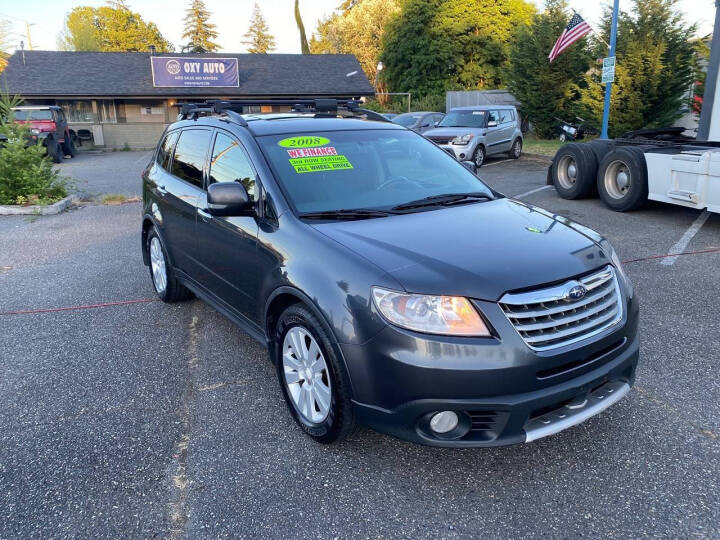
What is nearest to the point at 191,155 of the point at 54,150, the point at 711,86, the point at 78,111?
the point at 711,86

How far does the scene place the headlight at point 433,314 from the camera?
8.33 ft

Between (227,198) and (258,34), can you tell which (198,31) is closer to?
(258,34)

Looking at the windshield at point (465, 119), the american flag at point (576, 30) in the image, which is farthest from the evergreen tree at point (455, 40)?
the american flag at point (576, 30)

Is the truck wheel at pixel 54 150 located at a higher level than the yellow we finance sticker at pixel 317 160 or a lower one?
lower

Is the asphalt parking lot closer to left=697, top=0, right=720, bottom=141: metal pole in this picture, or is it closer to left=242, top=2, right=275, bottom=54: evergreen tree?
left=697, top=0, right=720, bottom=141: metal pole

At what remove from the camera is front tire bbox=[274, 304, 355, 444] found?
283 centimetres

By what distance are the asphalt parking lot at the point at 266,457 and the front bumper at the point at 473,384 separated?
14.0 inches

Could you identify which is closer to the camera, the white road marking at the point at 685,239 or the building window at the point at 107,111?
the white road marking at the point at 685,239

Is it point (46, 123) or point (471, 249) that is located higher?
point (46, 123)

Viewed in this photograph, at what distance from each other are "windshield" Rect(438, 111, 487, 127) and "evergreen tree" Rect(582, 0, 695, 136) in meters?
4.68

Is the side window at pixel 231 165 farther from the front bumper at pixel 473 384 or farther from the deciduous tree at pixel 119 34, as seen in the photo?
the deciduous tree at pixel 119 34

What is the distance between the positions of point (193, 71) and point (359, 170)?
31104mm

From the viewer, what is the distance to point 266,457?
3.07 meters

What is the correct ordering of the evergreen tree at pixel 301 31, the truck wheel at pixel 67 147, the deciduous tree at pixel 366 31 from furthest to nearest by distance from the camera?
1. the evergreen tree at pixel 301 31
2. the deciduous tree at pixel 366 31
3. the truck wheel at pixel 67 147
